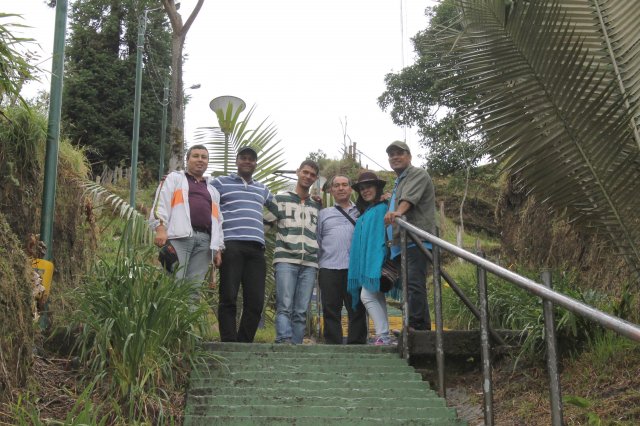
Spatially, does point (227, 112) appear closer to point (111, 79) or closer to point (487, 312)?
point (487, 312)

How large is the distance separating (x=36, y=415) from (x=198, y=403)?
93 centimetres

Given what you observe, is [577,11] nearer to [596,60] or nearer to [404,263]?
[596,60]

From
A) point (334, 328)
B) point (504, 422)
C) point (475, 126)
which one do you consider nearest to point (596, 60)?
point (475, 126)

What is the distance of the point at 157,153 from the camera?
31.7m

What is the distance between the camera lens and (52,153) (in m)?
5.05

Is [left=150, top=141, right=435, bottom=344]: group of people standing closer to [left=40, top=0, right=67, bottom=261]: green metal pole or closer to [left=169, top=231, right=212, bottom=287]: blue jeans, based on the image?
[left=169, top=231, right=212, bottom=287]: blue jeans

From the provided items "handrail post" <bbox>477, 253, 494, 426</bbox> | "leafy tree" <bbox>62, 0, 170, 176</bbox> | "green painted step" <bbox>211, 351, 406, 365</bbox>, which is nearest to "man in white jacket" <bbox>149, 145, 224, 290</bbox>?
"green painted step" <bbox>211, 351, 406, 365</bbox>

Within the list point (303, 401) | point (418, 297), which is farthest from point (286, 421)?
point (418, 297)

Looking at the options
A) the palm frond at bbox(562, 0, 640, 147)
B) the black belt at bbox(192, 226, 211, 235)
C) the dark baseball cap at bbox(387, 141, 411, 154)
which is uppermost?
the palm frond at bbox(562, 0, 640, 147)

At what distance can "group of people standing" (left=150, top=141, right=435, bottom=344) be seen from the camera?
17.6 feet

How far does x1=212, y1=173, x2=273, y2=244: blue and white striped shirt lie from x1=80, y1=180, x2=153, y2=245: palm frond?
1.85 feet

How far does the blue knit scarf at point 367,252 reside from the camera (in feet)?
17.8

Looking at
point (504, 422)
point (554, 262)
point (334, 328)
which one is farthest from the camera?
point (554, 262)

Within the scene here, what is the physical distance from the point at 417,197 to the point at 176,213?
5.59 ft
